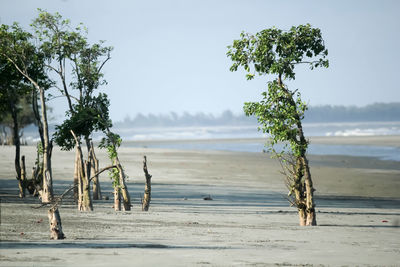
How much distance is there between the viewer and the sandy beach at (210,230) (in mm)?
11000

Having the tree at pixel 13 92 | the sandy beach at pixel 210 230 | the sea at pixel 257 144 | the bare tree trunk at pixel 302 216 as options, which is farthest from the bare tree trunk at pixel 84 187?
the sea at pixel 257 144

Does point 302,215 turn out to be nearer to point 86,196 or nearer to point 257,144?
point 86,196

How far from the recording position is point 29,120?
82562 millimetres

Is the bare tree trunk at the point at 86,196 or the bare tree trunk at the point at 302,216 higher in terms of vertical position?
the bare tree trunk at the point at 86,196

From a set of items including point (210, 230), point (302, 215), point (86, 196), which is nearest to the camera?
point (210, 230)

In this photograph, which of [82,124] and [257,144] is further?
[257,144]

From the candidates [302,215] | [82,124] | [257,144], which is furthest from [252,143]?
[302,215]

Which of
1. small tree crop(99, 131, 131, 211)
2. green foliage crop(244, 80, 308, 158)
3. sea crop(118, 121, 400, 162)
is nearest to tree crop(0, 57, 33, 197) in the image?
small tree crop(99, 131, 131, 211)

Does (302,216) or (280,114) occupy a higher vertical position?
(280,114)

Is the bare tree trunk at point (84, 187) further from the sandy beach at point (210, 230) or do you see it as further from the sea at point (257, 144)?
the sea at point (257, 144)

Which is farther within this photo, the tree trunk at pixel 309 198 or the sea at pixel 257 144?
the sea at pixel 257 144

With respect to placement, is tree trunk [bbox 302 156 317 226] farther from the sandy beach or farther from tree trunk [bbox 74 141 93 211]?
tree trunk [bbox 74 141 93 211]

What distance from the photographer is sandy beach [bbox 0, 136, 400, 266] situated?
1100 cm

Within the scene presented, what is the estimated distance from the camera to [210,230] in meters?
15.3
